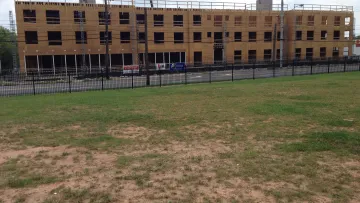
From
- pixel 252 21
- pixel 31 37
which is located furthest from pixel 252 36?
pixel 31 37

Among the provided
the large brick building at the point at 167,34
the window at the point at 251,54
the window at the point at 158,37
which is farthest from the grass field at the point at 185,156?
the window at the point at 251,54

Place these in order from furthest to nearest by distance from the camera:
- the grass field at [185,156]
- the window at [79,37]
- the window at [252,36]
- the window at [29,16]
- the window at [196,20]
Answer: the window at [252,36]
the window at [196,20]
the window at [79,37]
the window at [29,16]
the grass field at [185,156]

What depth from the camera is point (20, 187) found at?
18.8 feet

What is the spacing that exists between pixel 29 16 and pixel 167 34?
21552 millimetres

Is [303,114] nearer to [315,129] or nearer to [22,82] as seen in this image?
[315,129]

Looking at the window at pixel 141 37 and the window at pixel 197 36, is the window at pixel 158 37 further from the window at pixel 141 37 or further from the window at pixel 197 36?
the window at pixel 197 36

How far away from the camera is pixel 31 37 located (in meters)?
49.0

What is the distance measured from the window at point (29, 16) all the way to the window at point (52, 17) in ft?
6.27

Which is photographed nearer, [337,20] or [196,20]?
[196,20]

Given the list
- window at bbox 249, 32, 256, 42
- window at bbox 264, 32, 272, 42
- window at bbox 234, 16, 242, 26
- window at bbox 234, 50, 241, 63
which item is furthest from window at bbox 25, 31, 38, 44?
window at bbox 264, 32, 272, 42

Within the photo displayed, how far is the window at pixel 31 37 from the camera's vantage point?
160ft

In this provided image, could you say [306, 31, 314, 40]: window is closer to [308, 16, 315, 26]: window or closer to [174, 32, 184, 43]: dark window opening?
[308, 16, 315, 26]: window

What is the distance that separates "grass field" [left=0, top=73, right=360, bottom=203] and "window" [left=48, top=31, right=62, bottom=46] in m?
39.7

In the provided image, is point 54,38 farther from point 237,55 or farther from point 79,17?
point 237,55
